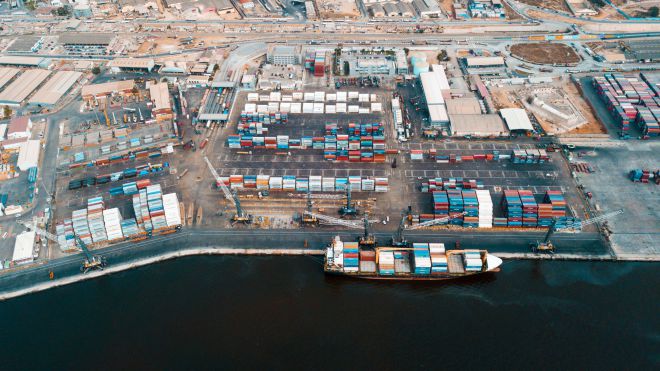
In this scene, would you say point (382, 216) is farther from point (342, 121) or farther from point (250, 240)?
point (342, 121)

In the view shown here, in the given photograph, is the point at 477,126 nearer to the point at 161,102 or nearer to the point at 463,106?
the point at 463,106

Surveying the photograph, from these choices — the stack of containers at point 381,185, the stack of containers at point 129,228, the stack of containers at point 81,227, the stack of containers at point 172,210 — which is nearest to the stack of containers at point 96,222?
the stack of containers at point 81,227

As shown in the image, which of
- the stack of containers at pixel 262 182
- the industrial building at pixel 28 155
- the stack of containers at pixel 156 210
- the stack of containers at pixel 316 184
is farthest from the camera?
the industrial building at pixel 28 155

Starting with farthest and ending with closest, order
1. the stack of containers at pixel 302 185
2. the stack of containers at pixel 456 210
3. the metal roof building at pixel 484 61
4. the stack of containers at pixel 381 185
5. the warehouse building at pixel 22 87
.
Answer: the metal roof building at pixel 484 61, the warehouse building at pixel 22 87, the stack of containers at pixel 302 185, the stack of containers at pixel 381 185, the stack of containers at pixel 456 210

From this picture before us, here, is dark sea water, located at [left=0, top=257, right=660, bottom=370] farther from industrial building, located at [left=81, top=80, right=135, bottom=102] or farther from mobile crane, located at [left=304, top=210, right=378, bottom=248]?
industrial building, located at [left=81, top=80, right=135, bottom=102]

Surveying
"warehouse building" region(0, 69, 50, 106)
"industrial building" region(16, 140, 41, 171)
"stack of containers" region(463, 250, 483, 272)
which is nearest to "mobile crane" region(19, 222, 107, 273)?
"industrial building" region(16, 140, 41, 171)

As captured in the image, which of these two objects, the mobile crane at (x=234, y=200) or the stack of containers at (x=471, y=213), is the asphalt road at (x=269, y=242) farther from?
the mobile crane at (x=234, y=200)

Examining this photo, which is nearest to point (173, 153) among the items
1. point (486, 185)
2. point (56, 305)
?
point (56, 305)
